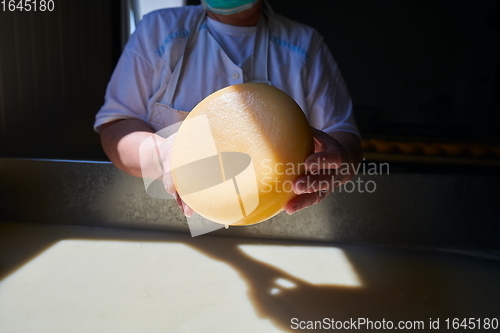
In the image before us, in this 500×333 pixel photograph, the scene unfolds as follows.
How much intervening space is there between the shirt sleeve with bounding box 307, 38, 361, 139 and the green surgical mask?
0.30 meters

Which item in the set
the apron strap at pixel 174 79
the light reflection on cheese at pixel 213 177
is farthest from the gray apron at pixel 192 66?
the light reflection on cheese at pixel 213 177

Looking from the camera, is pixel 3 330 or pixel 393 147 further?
pixel 393 147

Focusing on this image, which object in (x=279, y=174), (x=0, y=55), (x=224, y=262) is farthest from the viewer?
(x=0, y=55)

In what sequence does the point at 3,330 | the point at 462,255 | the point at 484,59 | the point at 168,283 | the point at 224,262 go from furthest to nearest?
the point at 484,59 < the point at 462,255 < the point at 224,262 < the point at 168,283 < the point at 3,330

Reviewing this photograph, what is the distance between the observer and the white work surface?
1.03m

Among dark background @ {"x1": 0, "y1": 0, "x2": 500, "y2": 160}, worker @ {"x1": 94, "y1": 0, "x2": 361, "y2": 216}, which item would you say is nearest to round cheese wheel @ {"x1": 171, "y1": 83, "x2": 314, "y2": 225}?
worker @ {"x1": 94, "y1": 0, "x2": 361, "y2": 216}

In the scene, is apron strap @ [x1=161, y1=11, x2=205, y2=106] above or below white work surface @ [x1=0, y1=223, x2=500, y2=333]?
above

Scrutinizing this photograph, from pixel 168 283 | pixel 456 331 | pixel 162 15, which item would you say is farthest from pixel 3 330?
pixel 456 331

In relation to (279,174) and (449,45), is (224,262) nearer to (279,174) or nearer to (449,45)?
(279,174)

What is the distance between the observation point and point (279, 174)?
0.74 metres

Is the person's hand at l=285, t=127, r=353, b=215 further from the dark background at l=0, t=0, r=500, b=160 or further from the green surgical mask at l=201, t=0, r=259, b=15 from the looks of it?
the dark background at l=0, t=0, r=500, b=160

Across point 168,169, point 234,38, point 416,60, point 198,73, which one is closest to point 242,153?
point 168,169

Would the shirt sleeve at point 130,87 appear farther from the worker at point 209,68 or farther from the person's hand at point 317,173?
the person's hand at point 317,173

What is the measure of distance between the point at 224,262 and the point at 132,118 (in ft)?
2.03
